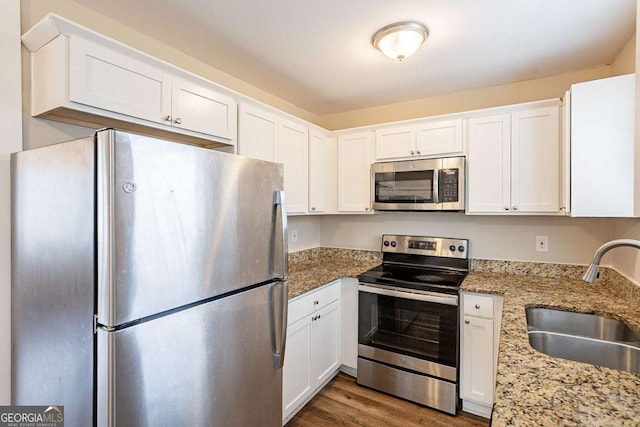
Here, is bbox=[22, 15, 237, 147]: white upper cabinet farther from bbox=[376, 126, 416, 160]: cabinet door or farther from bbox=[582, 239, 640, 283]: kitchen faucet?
bbox=[582, 239, 640, 283]: kitchen faucet

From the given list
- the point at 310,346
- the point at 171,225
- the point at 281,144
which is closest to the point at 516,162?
the point at 281,144

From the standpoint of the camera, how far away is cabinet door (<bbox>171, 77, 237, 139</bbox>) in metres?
1.67

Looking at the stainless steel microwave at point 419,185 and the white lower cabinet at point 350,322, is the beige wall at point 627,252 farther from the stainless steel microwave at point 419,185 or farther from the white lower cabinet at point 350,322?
the white lower cabinet at point 350,322

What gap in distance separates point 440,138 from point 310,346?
1.89m

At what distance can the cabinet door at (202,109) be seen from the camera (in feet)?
5.47

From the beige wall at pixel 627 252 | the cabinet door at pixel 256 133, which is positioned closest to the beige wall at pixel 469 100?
the beige wall at pixel 627 252

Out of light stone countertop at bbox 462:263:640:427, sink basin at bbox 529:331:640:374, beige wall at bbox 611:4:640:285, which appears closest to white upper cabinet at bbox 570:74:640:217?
beige wall at bbox 611:4:640:285

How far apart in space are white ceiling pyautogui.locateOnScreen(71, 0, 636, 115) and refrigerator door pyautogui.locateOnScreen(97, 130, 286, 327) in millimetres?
887

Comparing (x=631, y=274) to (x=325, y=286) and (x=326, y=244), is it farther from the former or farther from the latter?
(x=326, y=244)

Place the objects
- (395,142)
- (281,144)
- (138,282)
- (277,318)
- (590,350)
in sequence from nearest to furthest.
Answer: (138,282) < (590,350) < (277,318) < (281,144) < (395,142)

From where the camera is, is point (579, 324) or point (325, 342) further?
point (325, 342)

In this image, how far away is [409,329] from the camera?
2.32 m

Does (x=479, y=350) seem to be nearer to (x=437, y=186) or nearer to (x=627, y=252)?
(x=627, y=252)

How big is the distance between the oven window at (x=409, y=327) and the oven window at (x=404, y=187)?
832 millimetres
